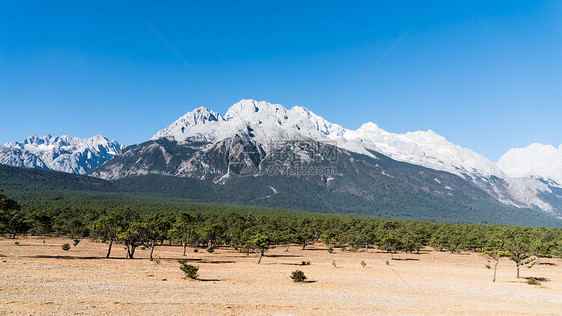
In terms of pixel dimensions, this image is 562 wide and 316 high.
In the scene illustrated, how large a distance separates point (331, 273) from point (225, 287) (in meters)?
23.3

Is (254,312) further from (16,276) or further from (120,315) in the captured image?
(16,276)

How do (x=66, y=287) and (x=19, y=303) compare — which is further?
(x=66, y=287)

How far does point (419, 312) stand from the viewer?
29344 mm

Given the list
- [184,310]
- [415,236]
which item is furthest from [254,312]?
[415,236]

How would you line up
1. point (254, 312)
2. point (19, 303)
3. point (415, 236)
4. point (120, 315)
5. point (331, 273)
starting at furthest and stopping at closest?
1. point (415, 236)
2. point (331, 273)
3. point (254, 312)
4. point (19, 303)
5. point (120, 315)

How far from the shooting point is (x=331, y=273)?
5381cm

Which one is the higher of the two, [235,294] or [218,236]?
[235,294]

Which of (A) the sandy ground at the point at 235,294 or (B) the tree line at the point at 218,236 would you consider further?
(B) the tree line at the point at 218,236

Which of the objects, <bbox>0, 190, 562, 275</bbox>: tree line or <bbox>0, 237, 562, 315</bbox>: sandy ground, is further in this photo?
<bbox>0, 190, 562, 275</bbox>: tree line

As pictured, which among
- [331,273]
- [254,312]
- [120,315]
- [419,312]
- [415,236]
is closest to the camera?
[120,315]

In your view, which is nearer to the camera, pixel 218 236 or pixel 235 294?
pixel 235 294

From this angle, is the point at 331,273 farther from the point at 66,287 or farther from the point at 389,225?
the point at 389,225

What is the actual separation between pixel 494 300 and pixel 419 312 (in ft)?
46.8

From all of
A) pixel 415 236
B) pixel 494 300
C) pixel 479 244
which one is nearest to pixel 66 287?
pixel 494 300
